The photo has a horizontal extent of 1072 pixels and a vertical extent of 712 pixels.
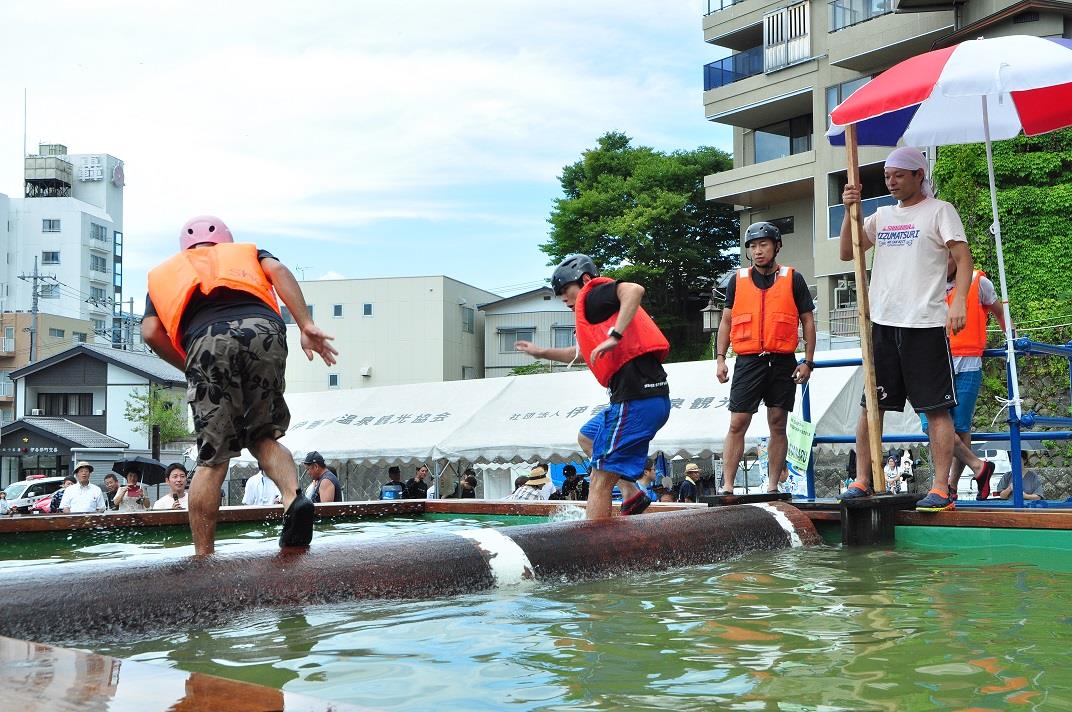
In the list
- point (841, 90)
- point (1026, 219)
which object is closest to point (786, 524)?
point (1026, 219)

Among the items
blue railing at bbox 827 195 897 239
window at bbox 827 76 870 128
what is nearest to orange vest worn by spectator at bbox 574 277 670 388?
blue railing at bbox 827 195 897 239

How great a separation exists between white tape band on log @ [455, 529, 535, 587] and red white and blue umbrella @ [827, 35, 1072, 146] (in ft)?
10.8

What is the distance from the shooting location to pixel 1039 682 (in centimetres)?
254

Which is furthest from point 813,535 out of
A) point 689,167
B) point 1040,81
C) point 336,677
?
point 689,167

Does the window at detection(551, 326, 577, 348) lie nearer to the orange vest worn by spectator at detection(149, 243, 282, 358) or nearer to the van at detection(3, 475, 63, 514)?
the van at detection(3, 475, 63, 514)

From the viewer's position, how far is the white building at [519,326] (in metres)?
58.7

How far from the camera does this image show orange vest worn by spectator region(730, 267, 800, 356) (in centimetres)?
657

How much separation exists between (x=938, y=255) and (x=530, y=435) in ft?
41.0

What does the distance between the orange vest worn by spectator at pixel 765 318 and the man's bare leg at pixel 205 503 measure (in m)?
3.63

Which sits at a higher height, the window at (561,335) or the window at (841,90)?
the window at (841,90)

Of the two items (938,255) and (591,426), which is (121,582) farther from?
(938,255)

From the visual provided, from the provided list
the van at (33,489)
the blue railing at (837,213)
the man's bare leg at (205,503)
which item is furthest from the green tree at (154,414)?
the man's bare leg at (205,503)

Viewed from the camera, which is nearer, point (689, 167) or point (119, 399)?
point (689, 167)

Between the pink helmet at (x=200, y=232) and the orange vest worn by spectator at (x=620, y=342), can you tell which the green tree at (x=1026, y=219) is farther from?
the pink helmet at (x=200, y=232)
